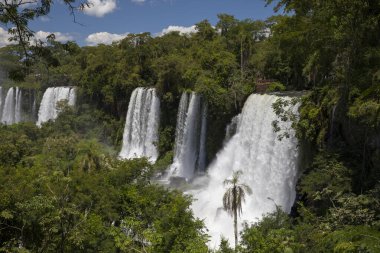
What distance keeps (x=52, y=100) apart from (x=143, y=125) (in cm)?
1651

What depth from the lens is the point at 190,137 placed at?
94.5 ft

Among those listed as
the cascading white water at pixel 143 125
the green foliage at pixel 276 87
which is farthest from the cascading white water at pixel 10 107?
the green foliage at pixel 276 87

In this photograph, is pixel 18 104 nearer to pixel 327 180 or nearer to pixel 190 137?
pixel 190 137

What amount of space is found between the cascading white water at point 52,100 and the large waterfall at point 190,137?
750 inches

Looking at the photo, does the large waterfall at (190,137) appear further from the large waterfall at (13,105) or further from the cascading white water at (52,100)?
the large waterfall at (13,105)

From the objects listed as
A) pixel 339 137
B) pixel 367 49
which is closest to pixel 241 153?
pixel 339 137

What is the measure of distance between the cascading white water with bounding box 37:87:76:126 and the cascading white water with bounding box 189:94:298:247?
83.7 feet

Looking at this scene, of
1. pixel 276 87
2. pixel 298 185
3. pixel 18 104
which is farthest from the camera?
pixel 18 104

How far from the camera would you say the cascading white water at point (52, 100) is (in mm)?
43875

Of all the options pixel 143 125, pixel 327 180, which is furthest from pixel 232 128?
pixel 327 180

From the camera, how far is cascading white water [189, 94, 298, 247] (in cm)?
1761

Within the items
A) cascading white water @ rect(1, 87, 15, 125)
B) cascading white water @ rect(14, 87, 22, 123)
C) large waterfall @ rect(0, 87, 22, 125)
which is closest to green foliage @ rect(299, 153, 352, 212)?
cascading white water @ rect(14, 87, 22, 123)

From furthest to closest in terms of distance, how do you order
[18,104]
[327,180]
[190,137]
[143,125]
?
[18,104] < [143,125] < [190,137] < [327,180]

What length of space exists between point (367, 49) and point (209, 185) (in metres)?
14.4
